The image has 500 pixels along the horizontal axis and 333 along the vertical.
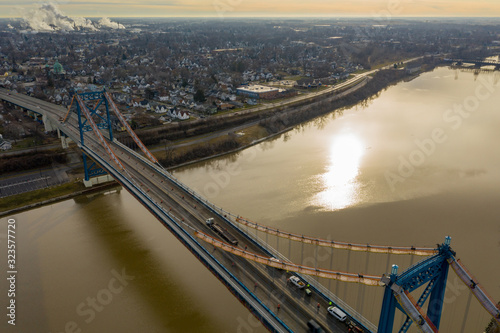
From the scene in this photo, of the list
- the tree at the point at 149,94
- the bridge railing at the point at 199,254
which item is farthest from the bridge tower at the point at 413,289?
the tree at the point at 149,94

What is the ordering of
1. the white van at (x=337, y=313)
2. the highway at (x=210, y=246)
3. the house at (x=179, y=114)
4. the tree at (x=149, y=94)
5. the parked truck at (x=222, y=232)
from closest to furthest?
the white van at (x=337, y=313), the highway at (x=210, y=246), the parked truck at (x=222, y=232), the house at (x=179, y=114), the tree at (x=149, y=94)

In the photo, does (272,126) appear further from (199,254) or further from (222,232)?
(199,254)

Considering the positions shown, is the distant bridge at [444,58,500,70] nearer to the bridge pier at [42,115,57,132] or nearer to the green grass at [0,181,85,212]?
the bridge pier at [42,115,57,132]

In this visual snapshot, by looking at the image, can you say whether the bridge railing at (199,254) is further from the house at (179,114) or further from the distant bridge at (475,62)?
the distant bridge at (475,62)

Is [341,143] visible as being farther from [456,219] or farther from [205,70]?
[205,70]

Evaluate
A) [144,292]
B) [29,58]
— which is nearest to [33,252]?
[144,292]
